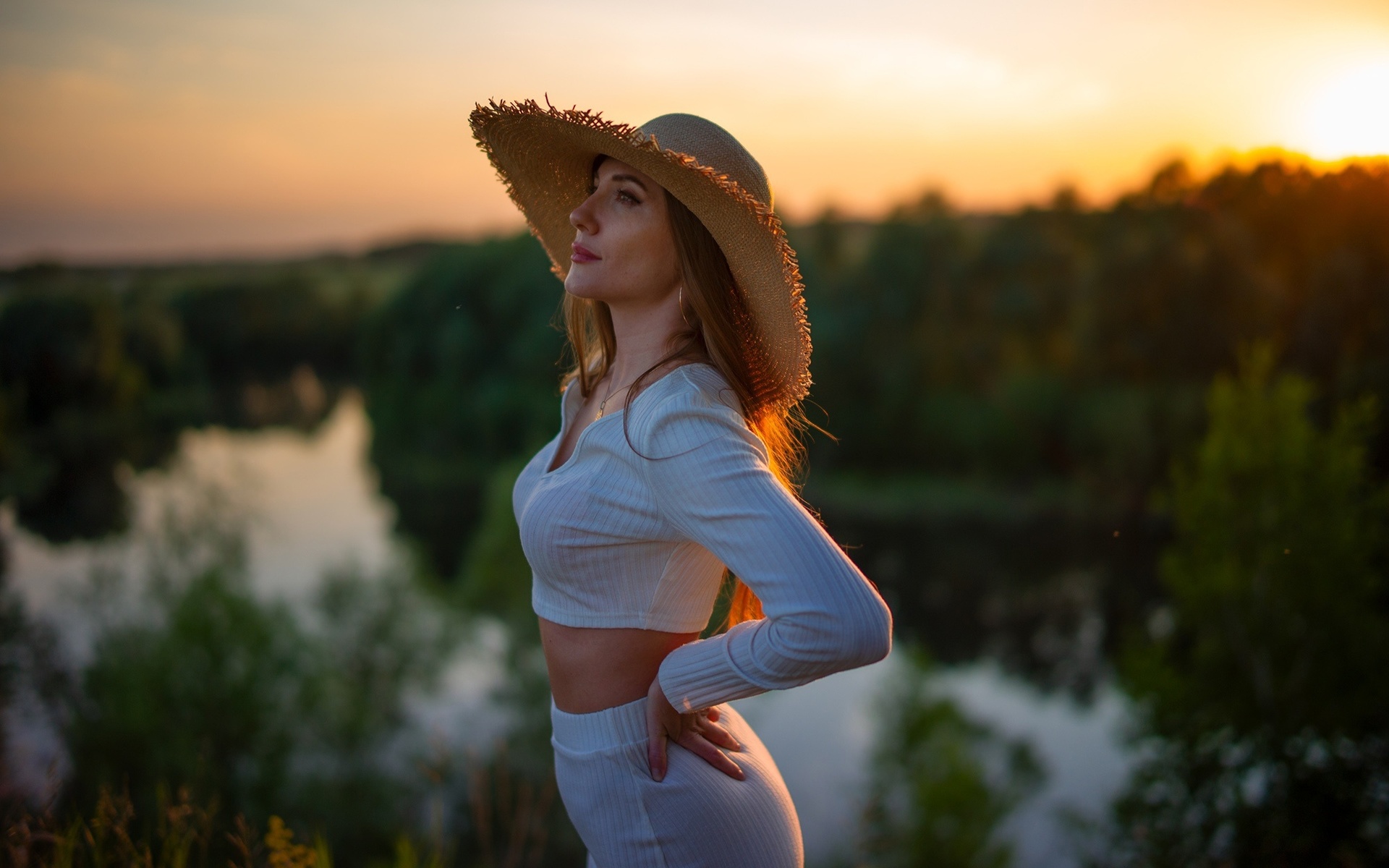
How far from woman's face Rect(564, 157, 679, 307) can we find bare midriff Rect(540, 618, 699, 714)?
20.7 inches

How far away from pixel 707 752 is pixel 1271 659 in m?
15.3

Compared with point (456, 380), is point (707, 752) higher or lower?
lower

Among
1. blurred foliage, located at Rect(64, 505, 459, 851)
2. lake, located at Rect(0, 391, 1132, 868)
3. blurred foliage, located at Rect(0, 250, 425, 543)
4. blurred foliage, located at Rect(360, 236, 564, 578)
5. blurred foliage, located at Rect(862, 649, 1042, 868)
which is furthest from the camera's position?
blurred foliage, located at Rect(360, 236, 564, 578)

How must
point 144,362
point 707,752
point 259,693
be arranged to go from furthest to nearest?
1. point 144,362
2. point 259,693
3. point 707,752

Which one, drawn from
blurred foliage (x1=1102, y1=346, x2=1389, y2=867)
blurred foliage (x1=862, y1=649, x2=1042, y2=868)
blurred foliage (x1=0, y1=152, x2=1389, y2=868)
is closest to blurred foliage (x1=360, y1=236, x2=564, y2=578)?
blurred foliage (x1=0, y1=152, x2=1389, y2=868)

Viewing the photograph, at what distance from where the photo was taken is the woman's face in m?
1.41

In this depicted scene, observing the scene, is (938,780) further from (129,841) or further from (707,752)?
(707,752)

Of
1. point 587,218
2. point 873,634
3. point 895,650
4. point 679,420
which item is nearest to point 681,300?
point 587,218

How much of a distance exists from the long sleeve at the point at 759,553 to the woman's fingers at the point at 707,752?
0.15 metres

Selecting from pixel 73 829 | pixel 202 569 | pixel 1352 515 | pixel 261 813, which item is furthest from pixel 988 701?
pixel 73 829

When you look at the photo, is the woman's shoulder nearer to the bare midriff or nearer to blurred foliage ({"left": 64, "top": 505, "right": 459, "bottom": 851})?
the bare midriff

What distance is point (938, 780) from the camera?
1491 cm

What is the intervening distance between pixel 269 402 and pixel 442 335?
27.3ft

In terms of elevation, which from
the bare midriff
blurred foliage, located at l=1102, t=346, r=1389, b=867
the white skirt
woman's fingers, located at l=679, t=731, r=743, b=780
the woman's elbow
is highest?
the woman's elbow
